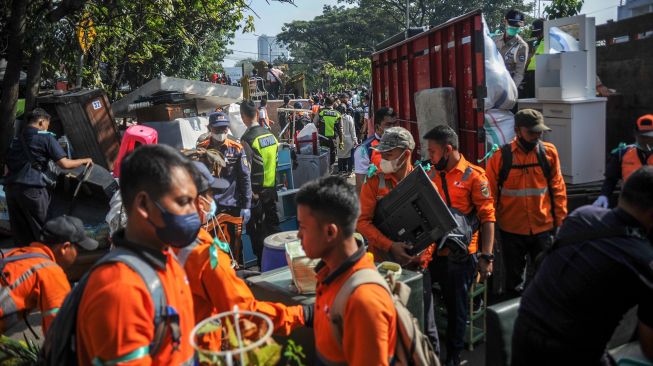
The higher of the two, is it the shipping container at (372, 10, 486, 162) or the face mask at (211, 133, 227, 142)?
the shipping container at (372, 10, 486, 162)

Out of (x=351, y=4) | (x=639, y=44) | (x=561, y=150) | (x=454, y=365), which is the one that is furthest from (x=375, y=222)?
(x=351, y=4)

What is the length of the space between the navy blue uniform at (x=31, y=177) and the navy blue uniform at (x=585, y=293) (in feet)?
17.7

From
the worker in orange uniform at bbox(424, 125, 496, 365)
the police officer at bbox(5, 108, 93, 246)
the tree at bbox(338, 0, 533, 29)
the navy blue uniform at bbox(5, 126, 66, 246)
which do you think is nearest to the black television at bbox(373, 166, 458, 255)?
the worker in orange uniform at bbox(424, 125, 496, 365)

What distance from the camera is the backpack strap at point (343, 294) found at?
2035mm

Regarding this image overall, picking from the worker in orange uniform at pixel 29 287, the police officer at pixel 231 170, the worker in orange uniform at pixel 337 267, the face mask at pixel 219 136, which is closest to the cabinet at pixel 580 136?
the police officer at pixel 231 170

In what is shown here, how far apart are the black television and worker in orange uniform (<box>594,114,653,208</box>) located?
201 centimetres

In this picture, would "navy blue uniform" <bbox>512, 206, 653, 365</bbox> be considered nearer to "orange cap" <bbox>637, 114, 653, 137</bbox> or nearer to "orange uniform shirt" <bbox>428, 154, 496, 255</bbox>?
"orange uniform shirt" <bbox>428, 154, 496, 255</bbox>

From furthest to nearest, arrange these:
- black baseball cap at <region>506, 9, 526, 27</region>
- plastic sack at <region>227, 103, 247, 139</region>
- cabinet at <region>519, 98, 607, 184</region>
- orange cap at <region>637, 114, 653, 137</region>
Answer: plastic sack at <region>227, 103, 247, 139</region> < black baseball cap at <region>506, 9, 526, 27</region> < cabinet at <region>519, 98, 607, 184</region> < orange cap at <region>637, 114, 653, 137</region>

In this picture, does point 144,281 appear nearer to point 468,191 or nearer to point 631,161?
point 468,191

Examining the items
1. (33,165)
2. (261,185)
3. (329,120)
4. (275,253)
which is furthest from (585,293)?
(329,120)

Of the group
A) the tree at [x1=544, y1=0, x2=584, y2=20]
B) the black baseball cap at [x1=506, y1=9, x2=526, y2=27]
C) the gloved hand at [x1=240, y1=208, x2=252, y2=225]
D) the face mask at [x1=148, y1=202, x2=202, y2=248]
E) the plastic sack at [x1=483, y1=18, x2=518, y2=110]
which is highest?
the tree at [x1=544, y1=0, x2=584, y2=20]

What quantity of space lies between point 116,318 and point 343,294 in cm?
81

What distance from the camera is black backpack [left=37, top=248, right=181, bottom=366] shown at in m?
1.73

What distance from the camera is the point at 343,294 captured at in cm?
205
